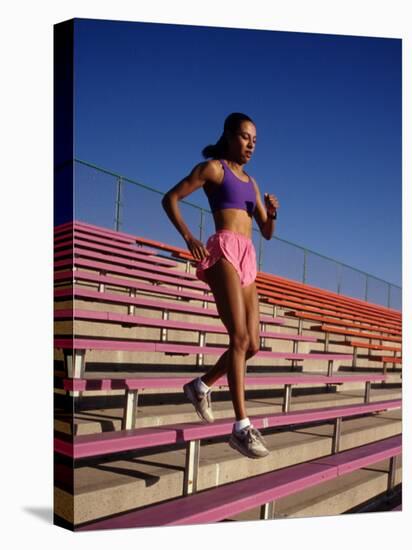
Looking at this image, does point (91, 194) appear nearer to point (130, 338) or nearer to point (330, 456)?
point (130, 338)

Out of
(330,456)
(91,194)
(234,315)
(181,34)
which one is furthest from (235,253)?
(330,456)

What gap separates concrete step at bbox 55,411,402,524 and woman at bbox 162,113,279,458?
126 mm

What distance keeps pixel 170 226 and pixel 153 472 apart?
3.66 feet

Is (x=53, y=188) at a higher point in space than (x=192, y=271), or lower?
higher

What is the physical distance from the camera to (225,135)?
336 centimetres

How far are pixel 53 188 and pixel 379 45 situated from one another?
6.31 ft

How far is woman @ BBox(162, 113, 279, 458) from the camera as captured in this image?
129 inches

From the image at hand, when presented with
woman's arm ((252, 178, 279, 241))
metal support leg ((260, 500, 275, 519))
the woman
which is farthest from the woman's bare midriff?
metal support leg ((260, 500, 275, 519))

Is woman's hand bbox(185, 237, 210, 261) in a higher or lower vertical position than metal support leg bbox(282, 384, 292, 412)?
higher

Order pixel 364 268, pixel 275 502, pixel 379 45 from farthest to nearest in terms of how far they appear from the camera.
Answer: pixel 364 268 < pixel 379 45 < pixel 275 502

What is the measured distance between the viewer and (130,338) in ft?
13.3

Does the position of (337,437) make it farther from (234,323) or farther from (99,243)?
(99,243)

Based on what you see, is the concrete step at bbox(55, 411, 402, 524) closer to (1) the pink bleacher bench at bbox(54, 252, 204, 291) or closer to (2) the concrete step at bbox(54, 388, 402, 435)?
(2) the concrete step at bbox(54, 388, 402, 435)

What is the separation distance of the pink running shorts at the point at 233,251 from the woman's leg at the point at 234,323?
23mm
